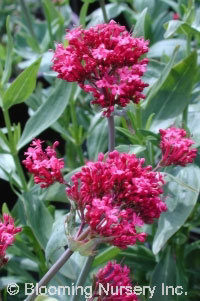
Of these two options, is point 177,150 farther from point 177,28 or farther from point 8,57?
point 8,57

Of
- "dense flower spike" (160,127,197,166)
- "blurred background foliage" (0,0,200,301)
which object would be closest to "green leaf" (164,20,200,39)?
"blurred background foliage" (0,0,200,301)

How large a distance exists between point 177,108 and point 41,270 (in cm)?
55

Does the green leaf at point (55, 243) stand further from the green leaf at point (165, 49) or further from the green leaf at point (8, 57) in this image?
the green leaf at point (165, 49)

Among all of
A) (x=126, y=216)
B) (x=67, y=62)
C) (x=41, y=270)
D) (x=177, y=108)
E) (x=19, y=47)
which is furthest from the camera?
(x=19, y=47)

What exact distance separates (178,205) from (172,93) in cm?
27

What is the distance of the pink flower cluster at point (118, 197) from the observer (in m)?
0.79

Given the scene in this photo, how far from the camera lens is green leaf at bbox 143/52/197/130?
1205mm

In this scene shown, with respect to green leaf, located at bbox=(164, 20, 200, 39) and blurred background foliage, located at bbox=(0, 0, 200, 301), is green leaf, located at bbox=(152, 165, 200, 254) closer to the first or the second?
blurred background foliage, located at bbox=(0, 0, 200, 301)

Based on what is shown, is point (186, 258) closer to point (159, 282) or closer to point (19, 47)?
point (159, 282)

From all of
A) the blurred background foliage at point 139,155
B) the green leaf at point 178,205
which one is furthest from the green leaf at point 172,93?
the green leaf at point 178,205

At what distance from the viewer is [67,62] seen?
0.95 meters

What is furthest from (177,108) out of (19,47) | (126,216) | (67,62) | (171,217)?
(19,47)

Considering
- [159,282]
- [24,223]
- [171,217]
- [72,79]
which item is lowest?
[159,282]

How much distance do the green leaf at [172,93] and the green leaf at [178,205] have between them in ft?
0.45
